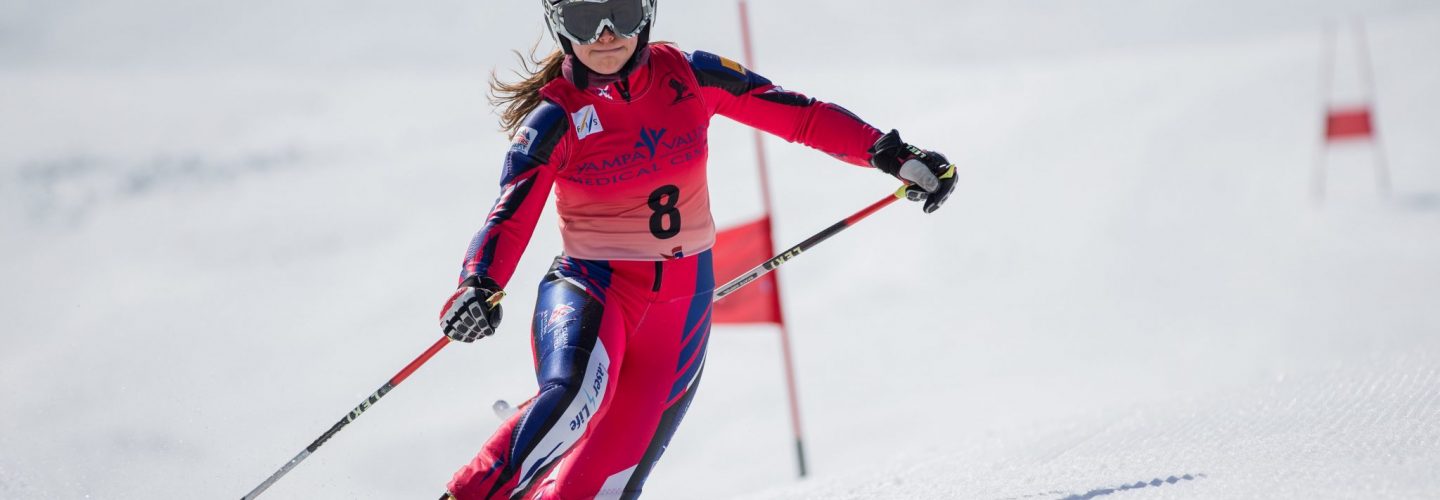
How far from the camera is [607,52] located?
2910mm

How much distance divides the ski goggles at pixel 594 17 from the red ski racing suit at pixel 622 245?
113 millimetres

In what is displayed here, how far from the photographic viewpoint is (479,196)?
10234 millimetres

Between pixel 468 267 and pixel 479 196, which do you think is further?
pixel 479 196

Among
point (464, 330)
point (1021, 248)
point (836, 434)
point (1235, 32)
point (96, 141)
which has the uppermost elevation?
point (1235, 32)

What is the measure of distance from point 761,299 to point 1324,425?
2.53m

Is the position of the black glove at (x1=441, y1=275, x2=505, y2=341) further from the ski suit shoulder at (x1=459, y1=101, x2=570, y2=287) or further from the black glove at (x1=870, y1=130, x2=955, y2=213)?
the black glove at (x1=870, y1=130, x2=955, y2=213)

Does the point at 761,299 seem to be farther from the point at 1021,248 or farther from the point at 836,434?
the point at 1021,248

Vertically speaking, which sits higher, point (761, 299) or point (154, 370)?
point (154, 370)

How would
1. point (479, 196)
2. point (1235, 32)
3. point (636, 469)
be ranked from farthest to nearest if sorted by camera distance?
point (1235, 32), point (479, 196), point (636, 469)

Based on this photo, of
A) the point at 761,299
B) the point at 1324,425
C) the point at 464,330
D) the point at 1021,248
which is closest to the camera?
the point at 464,330

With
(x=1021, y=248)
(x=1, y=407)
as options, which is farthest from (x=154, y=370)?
(x=1021, y=248)

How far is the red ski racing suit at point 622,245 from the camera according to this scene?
9.21 ft

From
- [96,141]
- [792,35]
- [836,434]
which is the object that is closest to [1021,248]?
[836,434]

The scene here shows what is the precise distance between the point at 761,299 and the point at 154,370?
2.78m
